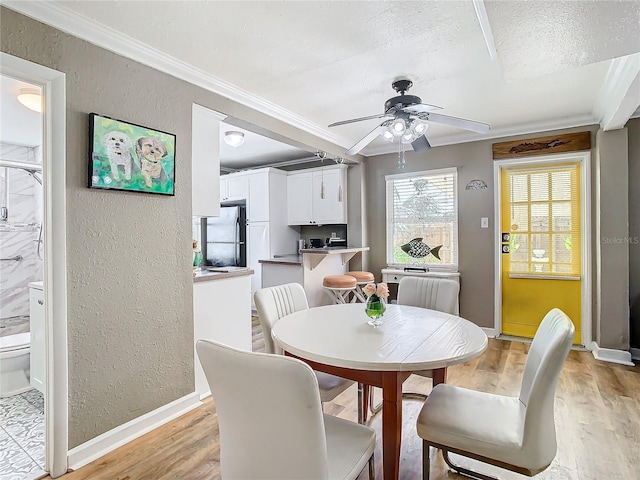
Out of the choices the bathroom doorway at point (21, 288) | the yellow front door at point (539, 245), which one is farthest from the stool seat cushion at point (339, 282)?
the bathroom doorway at point (21, 288)

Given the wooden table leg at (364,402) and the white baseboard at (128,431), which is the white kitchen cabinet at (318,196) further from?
the white baseboard at (128,431)

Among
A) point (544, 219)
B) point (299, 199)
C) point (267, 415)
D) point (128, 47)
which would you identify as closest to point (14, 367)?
point (128, 47)

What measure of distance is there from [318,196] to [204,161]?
99.3 inches

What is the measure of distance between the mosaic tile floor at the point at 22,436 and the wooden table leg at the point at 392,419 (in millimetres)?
1760

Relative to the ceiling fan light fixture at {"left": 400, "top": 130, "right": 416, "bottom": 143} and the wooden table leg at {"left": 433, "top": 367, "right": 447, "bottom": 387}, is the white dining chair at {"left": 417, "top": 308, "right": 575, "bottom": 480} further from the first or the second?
the ceiling fan light fixture at {"left": 400, "top": 130, "right": 416, "bottom": 143}

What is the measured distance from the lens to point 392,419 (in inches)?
54.0

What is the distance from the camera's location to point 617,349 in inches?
127

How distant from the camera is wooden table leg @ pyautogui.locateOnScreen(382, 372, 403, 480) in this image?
1.36 m

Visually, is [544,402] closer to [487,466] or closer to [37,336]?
[487,466]

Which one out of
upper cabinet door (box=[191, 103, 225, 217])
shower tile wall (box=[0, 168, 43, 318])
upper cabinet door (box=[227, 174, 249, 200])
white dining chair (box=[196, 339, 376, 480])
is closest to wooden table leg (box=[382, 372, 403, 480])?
white dining chair (box=[196, 339, 376, 480])

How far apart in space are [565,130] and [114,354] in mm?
4502

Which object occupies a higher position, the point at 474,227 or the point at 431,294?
the point at 474,227

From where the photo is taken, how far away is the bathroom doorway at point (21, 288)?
2018mm

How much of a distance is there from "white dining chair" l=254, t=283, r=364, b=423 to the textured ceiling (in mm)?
1530
